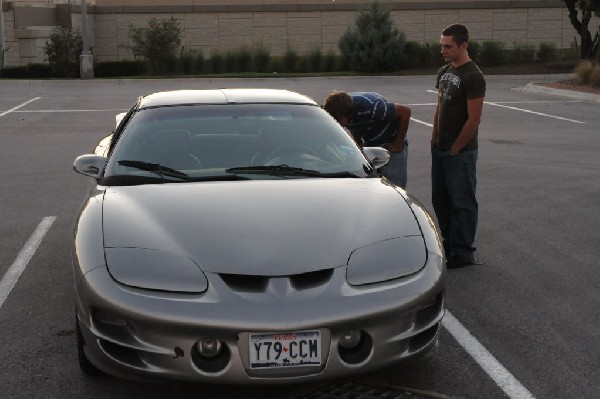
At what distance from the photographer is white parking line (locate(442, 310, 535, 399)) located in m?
4.10

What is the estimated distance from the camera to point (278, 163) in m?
5.02

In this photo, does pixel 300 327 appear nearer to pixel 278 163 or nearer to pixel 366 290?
pixel 366 290

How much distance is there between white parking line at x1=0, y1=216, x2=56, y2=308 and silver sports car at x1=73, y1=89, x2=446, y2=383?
1453 mm

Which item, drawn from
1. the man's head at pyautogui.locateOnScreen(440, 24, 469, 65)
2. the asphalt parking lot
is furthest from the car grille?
the man's head at pyautogui.locateOnScreen(440, 24, 469, 65)

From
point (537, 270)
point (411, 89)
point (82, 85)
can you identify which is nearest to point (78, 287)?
point (537, 270)

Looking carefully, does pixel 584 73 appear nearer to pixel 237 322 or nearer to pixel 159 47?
pixel 159 47

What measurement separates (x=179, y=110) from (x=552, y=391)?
9.14 ft

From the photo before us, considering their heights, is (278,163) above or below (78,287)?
above

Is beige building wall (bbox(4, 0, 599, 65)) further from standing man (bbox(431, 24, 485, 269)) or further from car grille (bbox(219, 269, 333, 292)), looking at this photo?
car grille (bbox(219, 269, 333, 292))

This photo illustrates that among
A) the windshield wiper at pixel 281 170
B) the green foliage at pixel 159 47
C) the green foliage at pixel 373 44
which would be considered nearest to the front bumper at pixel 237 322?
the windshield wiper at pixel 281 170

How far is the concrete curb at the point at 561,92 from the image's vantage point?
22984 mm

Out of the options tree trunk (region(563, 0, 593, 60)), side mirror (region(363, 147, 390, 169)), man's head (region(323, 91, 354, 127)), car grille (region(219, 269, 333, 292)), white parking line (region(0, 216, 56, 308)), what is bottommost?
white parking line (region(0, 216, 56, 308))

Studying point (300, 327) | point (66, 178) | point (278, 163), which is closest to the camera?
point (300, 327)

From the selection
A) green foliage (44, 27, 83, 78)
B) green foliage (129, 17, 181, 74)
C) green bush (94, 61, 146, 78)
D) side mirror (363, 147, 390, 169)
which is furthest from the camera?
green bush (94, 61, 146, 78)
